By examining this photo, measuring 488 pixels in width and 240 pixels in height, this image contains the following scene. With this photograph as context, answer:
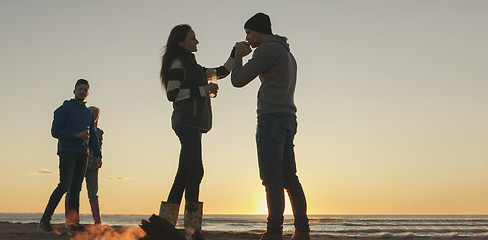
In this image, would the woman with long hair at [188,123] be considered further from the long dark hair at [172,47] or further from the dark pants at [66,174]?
the dark pants at [66,174]

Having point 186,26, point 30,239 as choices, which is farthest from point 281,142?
point 30,239

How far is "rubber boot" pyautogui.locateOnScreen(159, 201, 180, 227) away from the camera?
188 inches

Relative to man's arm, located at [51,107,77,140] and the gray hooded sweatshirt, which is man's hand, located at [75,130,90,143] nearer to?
man's arm, located at [51,107,77,140]

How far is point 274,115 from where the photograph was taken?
15.1 feet

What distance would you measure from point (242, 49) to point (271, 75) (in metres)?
0.45

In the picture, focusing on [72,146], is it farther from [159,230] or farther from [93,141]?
[159,230]

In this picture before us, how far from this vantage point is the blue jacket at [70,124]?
700 centimetres

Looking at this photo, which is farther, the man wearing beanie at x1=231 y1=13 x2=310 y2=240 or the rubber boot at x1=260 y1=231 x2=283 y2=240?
the man wearing beanie at x1=231 y1=13 x2=310 y2=240

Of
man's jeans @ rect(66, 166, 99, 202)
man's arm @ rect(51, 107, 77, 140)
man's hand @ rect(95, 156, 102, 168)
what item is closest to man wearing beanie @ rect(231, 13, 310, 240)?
man's arm @ rect(51, 107, 77, 140)

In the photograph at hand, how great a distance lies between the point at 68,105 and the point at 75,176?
1.11m

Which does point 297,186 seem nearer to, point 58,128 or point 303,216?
point 303,216

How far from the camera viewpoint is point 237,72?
15.5 ft

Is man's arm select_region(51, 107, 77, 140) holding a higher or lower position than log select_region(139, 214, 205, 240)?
higher

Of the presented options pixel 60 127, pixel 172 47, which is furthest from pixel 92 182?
pixel 172 47
